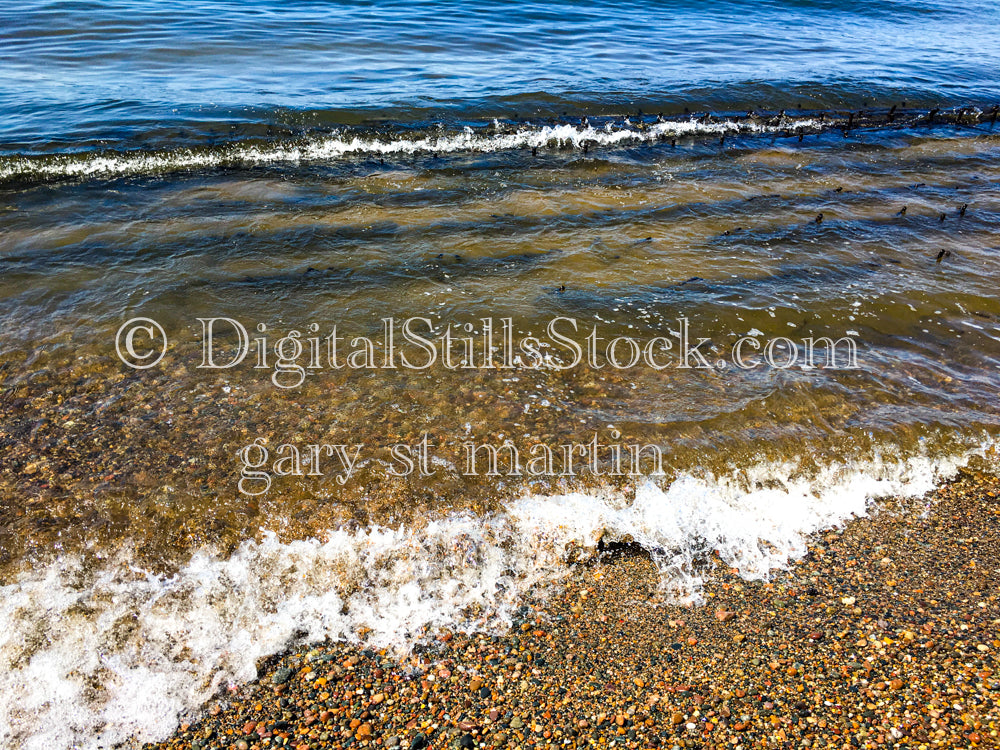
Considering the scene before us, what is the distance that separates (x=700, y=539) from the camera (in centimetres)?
469

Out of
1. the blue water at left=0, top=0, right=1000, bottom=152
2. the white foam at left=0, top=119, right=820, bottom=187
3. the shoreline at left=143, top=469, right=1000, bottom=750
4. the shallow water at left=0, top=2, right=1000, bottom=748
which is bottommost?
the shoreline at left=143, top=469, right=1000, bottom=750

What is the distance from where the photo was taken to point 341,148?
492 inches

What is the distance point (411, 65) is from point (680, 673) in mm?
18843

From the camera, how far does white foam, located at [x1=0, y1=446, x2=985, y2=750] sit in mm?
3645

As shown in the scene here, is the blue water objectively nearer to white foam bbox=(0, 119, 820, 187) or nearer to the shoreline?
white foam bbox=(0, 119, 820, 187)

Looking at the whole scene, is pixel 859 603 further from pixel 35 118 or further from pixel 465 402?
pixel 35 118

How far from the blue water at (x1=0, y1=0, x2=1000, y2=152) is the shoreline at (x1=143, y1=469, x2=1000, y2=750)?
40.6ft

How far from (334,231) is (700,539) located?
7205 millimetres

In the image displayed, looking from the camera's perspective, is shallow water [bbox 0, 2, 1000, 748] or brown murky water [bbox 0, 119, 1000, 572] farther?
brown murky water [bbox 0, 119, 1000, 572]

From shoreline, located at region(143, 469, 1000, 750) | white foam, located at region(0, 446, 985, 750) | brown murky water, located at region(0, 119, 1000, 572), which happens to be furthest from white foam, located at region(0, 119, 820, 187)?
shoreline, located at region(143, 469, 1000, 750)

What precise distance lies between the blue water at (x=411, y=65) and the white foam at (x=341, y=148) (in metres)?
0.90

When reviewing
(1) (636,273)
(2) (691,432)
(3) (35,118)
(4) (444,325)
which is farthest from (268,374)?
(3) (35,118)

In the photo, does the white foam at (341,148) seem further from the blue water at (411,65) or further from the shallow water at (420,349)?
the blue water at (411,65)

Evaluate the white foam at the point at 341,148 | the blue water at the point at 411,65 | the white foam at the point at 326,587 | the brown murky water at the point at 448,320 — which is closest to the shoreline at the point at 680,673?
the white foam at the point at 326,587
